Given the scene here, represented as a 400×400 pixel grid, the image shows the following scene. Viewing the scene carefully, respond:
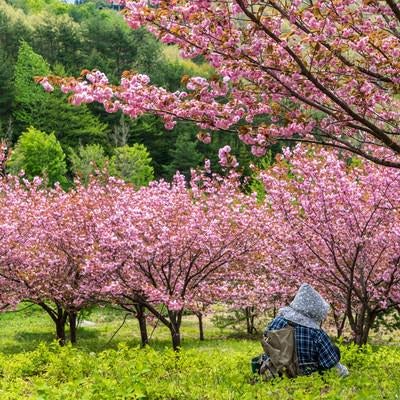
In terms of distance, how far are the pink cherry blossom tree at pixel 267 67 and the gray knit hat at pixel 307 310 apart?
146 centimetres

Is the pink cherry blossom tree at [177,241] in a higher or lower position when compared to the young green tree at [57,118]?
lower

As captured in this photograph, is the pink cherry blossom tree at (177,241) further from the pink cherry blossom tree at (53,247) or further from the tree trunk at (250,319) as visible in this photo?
the tree trunk at (250,319)

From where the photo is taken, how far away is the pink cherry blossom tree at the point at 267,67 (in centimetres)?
585

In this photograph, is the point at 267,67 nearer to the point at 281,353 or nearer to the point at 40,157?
the point at 281,353

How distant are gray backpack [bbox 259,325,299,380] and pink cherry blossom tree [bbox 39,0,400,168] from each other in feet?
6.19

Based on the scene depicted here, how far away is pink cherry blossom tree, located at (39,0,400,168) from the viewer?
5852 millimetres

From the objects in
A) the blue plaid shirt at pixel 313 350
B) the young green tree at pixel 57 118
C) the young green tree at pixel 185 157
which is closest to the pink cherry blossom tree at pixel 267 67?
the blue plaid shirt at pixel 313 350

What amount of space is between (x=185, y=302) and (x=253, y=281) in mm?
3907

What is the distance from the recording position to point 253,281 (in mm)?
16125

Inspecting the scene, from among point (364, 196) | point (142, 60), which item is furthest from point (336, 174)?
point (142, 60)

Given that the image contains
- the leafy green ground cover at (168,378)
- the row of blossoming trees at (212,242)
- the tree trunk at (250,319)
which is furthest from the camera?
the tree trunk at (250,319)

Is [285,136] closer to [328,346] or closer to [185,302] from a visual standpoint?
[328,346]

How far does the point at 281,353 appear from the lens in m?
5.62

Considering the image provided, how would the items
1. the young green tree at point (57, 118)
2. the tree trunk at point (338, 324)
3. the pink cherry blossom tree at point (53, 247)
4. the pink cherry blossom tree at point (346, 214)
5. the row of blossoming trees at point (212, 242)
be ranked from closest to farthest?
the pink cherry blossom tree at point (346, 214)
the row of blossoming trees at point (212, 242)
the pink cherry blossom tree at point (53, 247)
the tree trunk at point (338, 324)
the young green tree at point (57, 118)
